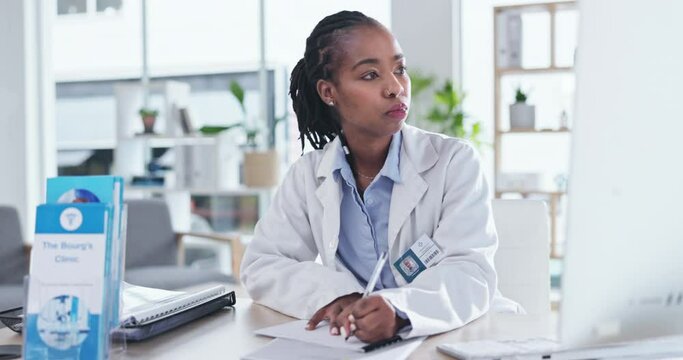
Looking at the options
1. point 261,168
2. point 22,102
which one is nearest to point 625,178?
point 261,168

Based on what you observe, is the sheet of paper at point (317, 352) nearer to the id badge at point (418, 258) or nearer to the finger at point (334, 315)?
the finger at point (334, 315)

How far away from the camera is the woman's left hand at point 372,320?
1170mm

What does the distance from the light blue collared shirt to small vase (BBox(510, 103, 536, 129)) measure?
3.09 metres

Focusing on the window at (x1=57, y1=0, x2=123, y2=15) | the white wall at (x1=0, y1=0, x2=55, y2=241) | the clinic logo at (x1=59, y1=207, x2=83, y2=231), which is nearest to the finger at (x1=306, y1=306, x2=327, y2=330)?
the clinic logo at (x1=59, y1=207, x2=83, y2=231)

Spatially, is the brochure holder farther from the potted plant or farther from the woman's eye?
the potted plant

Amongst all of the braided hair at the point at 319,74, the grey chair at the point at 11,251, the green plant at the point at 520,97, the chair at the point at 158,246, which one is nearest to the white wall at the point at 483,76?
the green plant at the point at 520,97

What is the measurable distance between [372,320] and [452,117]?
12.1 ft

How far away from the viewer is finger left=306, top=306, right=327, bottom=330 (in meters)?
1.29

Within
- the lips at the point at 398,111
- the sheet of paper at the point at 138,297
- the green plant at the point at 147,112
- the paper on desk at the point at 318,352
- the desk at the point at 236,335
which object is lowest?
the desk at the point at 236,335

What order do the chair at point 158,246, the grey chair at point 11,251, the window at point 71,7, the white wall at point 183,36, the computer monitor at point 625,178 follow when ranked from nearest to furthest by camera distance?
1. the computer monitor at point 625,178
2. the grey chair at point 11,251
3. the chair at point 158,246
4. the white wall at point 183,36
5. the window at point 71,7

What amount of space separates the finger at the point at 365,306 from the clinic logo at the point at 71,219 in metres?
0.44

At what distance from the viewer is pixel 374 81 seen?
1717mm

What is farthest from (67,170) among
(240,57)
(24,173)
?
(240,57)

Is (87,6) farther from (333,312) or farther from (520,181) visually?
(333,312)
